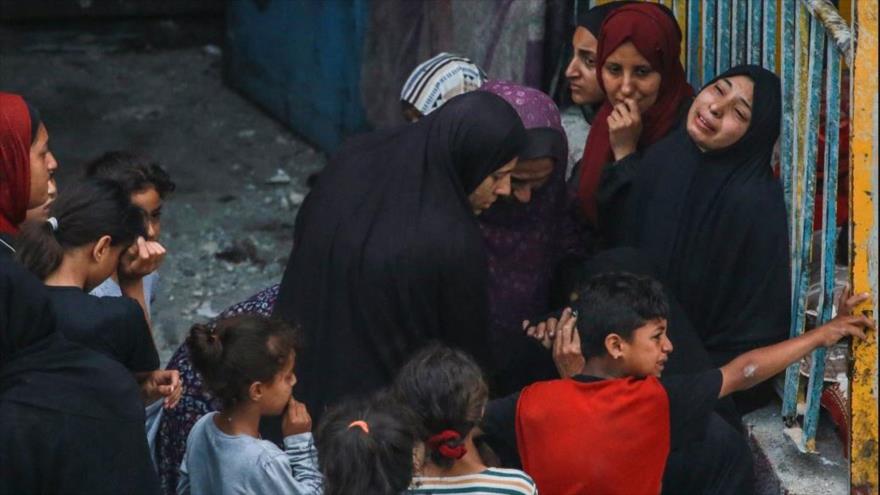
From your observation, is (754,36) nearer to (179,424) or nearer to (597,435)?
(597,435)

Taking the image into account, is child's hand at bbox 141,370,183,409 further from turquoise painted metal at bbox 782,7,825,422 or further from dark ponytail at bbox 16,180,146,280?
turquoise painted metal at bbox 782,7,825,422

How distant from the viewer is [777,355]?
407 cm

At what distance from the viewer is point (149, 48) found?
894cm

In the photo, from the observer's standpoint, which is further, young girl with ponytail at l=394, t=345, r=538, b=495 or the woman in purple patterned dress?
the woman in purple patterned dress

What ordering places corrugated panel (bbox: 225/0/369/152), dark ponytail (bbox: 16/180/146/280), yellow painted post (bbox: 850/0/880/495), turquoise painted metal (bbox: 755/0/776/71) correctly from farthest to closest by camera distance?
corrugated panel (bbox: 225/0/369/152)
turquoise painted metal (bbox: 755/0/776/71)
dark ponytail (bbox: 16/180/146/280)
yellow painted post (bbox: 850/0/880/495)

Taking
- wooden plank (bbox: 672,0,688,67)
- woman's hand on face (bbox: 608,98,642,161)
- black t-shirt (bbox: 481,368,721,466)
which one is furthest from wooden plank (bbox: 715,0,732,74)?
black t-shirt (bbox: 481,368,721,466)

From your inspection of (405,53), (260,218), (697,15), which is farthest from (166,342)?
(697,15)

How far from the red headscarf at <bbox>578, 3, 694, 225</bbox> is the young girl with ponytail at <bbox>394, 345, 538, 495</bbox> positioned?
52.2 inches

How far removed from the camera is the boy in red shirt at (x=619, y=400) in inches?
155

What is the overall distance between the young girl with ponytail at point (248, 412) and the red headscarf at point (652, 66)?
138cm

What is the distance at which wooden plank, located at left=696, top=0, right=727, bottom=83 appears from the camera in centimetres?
518

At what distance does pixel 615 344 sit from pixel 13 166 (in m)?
1.55

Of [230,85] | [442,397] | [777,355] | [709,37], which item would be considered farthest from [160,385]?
[230,85]

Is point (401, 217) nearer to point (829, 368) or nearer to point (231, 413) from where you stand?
point (231, 413)
